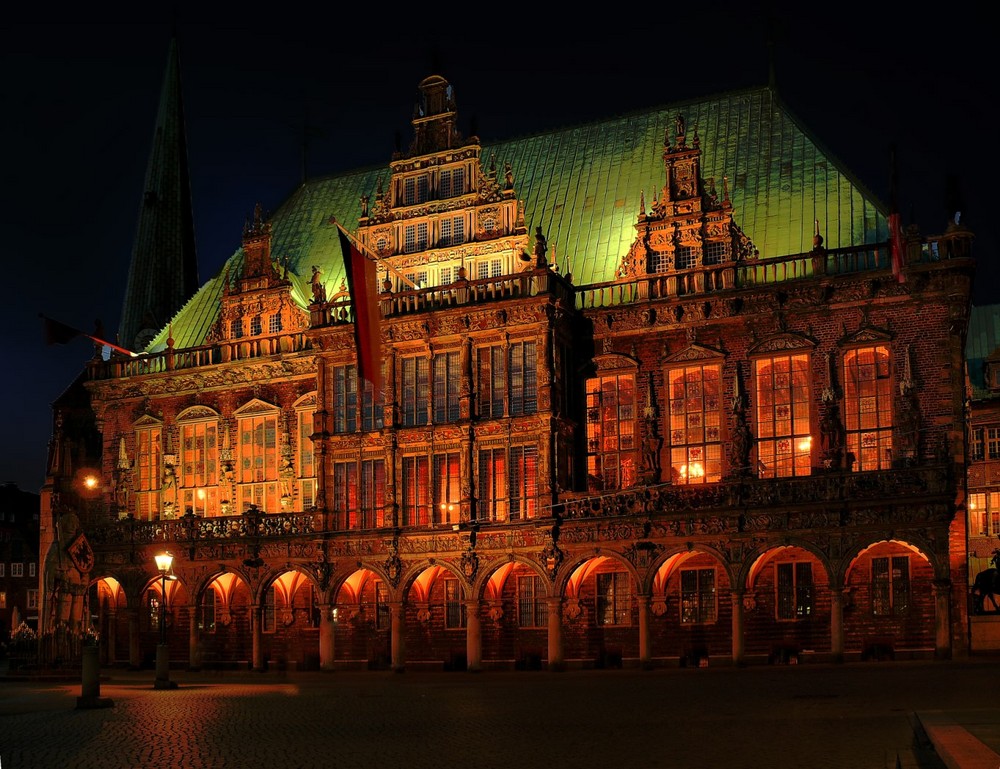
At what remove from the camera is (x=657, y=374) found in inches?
1716

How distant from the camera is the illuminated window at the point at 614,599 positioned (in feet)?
143

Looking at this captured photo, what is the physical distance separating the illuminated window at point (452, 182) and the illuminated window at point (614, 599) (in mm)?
15084

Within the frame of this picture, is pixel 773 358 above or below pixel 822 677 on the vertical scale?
above

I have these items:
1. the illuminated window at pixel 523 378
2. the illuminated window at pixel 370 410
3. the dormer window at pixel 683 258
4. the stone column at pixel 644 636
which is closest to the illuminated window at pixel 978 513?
the dormer window at pixel 683 258

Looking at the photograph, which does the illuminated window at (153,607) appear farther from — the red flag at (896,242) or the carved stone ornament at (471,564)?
the red flag at (896,242)

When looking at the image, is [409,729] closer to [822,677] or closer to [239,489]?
[822,677]

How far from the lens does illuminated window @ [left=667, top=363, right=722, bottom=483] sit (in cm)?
4247

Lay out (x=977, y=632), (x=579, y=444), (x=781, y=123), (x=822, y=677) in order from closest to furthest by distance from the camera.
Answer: (x=822, y=677)
(x=977, y=632)
(x=579, y=444)
(x=781, y=123)

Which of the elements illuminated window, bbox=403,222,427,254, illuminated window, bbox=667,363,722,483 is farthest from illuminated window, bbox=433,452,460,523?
illuminated window, bbox=403,222,427,254

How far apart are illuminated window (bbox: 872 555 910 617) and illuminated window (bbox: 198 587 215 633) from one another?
25346mm

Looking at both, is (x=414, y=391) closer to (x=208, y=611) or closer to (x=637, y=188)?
(x=637, y=188)

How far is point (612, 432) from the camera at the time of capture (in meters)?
44.2

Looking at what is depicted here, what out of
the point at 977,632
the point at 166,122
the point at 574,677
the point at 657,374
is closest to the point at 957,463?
the point at 977,632

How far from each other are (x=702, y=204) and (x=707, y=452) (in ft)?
27.3
